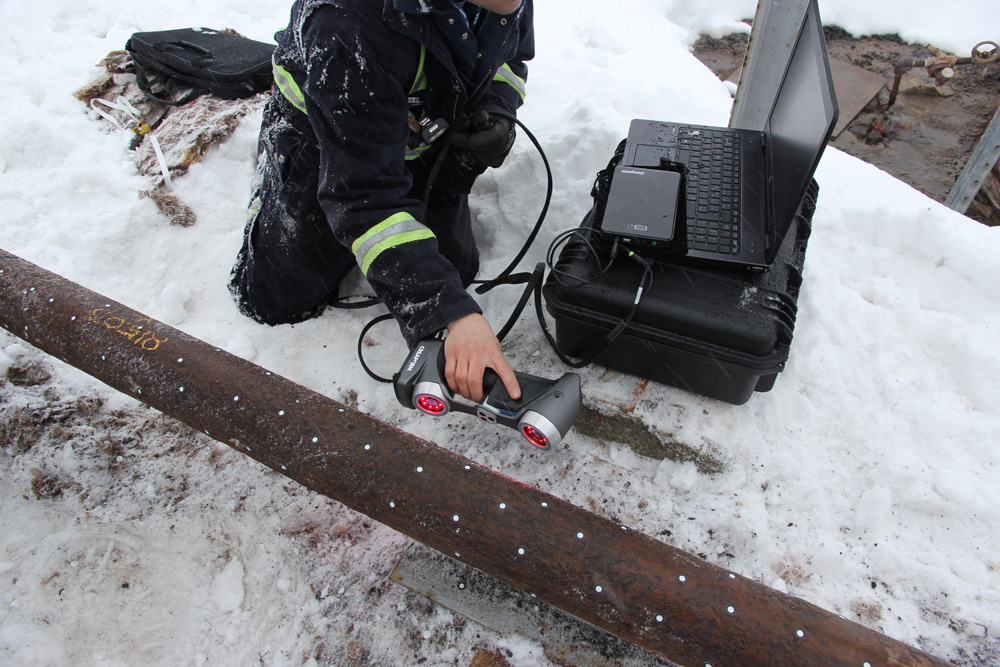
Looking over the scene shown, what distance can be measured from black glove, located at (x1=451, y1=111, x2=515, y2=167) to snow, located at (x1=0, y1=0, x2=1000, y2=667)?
0.49m

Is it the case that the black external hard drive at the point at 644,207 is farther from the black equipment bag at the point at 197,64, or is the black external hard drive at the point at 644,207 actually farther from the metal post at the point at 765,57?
the black equipment bag at the point at 197,64

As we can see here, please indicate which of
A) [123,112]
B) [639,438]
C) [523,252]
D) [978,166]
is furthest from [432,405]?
[978,166]

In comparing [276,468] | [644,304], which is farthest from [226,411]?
[644,304]

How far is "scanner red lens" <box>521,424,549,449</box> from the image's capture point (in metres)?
1.29

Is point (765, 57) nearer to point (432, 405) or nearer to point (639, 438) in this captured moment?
point (639, 438)

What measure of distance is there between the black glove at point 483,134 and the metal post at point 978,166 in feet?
8.78

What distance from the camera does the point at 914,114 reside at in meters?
4.13

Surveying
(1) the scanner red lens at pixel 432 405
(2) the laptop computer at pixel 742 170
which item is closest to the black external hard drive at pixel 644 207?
(2) the laptop computer at pixel 742 170

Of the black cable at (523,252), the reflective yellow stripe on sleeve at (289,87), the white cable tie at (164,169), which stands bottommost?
the white cable tie at (164,169)

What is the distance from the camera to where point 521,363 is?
6.47 ft

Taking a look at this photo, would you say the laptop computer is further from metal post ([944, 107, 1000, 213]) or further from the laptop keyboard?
metal post ([944, 107, 1000, 213])

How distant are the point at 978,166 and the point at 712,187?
7.27 ft

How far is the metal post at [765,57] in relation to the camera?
6.86ft

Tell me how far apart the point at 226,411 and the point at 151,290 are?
1.27m
